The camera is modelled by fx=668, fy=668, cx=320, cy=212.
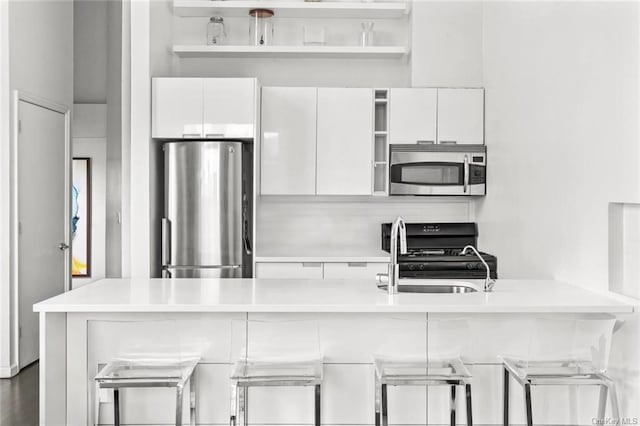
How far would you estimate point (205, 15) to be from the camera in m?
5.38

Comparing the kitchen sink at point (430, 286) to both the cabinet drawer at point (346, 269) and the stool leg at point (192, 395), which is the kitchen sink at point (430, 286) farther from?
the cabinet drawer at point (346, 269)

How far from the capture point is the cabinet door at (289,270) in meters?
4.89

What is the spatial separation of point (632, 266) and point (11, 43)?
12.7 ft

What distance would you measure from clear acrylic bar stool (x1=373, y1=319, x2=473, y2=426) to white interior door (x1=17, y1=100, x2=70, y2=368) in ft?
9.33

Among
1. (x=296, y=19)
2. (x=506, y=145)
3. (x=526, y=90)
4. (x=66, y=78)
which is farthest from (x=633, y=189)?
(x=66, y=78)

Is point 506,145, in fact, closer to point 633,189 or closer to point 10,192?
point 633,189

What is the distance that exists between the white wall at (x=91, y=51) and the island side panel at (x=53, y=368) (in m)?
4.51

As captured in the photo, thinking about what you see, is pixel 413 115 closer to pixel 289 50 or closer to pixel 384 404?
pixel 289 50

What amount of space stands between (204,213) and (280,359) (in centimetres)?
229

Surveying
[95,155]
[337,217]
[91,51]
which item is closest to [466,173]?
[337,217]

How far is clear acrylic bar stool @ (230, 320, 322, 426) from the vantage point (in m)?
2.59

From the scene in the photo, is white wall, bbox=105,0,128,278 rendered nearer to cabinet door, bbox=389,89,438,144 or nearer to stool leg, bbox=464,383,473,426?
cabinet door, bbox=389,89,438,144

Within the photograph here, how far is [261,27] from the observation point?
5.32 metres

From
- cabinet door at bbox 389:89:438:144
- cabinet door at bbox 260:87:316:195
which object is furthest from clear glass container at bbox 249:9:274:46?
cabinet door at bbox 389:89:438:144
